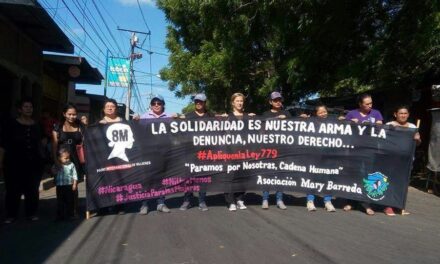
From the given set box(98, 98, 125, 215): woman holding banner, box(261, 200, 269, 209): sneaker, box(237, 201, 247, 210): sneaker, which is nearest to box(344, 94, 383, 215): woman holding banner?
box(261, 200, 269, 209): sneaker

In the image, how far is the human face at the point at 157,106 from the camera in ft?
25.7

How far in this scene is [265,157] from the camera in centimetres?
797

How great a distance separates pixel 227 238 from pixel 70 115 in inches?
115

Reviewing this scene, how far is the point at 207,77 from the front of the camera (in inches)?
768

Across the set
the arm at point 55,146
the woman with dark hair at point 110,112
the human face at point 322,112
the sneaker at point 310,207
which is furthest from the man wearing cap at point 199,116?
the arm at point 55,146

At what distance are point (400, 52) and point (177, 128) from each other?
5475 millimetres

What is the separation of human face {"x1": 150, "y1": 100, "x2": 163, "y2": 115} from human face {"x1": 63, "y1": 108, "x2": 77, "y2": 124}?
1186 mm

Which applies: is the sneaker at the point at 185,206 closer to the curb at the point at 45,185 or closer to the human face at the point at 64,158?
the human face at the point at 64,158

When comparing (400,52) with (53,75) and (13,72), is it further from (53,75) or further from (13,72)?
(53,75)

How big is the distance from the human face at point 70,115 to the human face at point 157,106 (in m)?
1.19

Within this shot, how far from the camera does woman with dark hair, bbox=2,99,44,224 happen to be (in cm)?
690

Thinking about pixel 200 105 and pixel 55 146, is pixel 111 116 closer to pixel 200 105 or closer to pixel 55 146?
pixel 55 146

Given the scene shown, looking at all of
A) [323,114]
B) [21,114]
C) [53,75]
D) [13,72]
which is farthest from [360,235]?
[53,75]

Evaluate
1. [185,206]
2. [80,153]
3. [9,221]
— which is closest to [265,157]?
[185,206]
